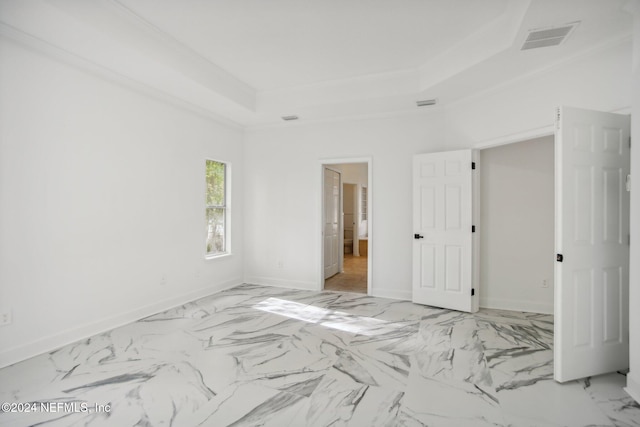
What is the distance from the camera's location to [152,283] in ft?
13.6

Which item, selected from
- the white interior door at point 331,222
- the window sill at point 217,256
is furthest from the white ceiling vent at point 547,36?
the window sill at point 217,256

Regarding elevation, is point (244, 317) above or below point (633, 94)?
below

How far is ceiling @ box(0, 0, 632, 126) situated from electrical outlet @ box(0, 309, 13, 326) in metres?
2.33

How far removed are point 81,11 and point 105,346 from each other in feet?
9.76

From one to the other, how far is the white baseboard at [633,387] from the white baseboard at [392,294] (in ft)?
8.66

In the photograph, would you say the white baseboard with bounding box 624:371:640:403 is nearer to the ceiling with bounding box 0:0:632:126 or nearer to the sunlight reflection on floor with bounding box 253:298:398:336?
the sunlight reflection on floor with bounding box 253:298:398:336

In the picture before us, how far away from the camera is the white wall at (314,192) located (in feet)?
16.1

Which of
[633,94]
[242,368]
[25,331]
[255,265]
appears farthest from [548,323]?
[25,331]

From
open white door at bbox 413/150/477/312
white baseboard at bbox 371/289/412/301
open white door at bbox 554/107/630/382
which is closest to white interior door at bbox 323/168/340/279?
white baseboard at bbox 371/289/412/301

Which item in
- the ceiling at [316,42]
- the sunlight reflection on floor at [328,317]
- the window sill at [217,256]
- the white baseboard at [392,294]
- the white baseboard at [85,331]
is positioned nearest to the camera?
the ceiling at [316,42]

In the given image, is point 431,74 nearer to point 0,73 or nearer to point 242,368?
point 242,368

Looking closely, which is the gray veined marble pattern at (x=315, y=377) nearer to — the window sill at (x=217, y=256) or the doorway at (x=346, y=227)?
the window sill at (x=217, y=256)

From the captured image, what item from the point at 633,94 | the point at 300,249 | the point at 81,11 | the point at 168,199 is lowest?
the point at 300,249

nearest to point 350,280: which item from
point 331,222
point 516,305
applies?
point 331,222
